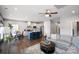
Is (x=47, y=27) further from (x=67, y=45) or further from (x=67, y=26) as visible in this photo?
(x=67, y=45)

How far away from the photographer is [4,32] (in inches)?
110

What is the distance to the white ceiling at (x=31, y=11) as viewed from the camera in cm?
278

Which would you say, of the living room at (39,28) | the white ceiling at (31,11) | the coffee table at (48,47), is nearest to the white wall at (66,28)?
the living room at (39,28)

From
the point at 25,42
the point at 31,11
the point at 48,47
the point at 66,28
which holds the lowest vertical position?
the point at 48,47

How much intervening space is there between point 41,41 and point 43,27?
32cm

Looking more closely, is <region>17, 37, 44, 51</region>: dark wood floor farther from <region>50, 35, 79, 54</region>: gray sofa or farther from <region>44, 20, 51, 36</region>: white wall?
<region>50, 35, 79, 54</region>: gray sofa

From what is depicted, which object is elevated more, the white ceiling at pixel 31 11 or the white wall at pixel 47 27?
the white ceiling at pixel 31 11

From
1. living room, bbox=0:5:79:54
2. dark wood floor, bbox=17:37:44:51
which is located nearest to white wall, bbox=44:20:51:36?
living room, bbox=0:5:79:54

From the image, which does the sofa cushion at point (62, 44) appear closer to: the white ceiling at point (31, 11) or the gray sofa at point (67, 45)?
the gray sofa at point (67, 45)

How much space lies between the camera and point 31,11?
282 centimetres

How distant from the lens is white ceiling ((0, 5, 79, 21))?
9.12 ft

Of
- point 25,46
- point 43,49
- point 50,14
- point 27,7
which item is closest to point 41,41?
point 43,49

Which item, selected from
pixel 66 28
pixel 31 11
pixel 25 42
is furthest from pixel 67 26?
pixel 25 42
